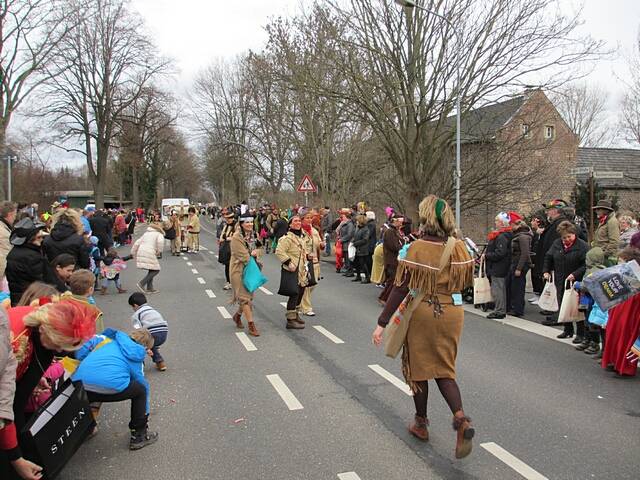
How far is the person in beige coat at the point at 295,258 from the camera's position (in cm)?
866

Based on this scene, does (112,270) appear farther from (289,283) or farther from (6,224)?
(289,283)

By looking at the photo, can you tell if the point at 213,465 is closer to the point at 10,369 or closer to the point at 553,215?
the point at 10,369

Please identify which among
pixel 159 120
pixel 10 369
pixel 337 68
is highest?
pixel 159 120

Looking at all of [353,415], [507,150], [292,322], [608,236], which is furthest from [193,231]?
[353,415]

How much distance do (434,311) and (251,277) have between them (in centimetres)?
470

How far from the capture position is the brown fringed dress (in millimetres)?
4082

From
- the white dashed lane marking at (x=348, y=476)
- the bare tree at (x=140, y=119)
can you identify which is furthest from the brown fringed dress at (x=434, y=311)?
the bare tree at (x=140, y=119)

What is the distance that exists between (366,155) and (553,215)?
1604 cm

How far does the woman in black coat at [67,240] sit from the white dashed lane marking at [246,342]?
109 inches

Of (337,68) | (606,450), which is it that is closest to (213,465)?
(606,450)

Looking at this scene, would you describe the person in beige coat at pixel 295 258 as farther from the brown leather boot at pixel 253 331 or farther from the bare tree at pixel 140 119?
the bare tree at pixel 140 119

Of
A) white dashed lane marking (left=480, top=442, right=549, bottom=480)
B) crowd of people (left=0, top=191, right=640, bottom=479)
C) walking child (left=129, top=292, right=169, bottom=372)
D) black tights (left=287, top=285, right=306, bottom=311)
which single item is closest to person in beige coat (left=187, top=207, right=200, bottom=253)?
crowd of people (left=0, top=191, right=640, bottom=479)

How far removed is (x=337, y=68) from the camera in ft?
53.4

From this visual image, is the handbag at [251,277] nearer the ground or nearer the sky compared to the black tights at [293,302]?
nearer the sky
